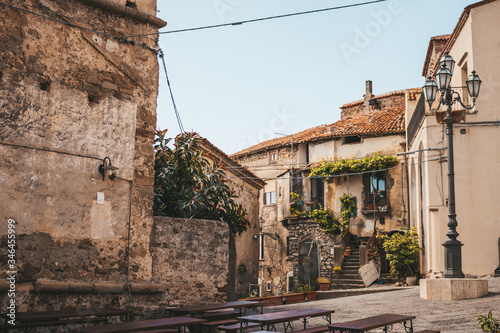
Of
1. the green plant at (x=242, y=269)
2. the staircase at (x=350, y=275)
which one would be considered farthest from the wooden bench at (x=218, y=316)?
the staircase at (x=350, y=275)

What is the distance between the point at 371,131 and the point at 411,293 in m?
14.2

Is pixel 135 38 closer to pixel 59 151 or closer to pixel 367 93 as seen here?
pixel 59 151

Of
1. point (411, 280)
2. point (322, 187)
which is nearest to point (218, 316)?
point (411, 280)

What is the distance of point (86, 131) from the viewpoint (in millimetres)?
9148

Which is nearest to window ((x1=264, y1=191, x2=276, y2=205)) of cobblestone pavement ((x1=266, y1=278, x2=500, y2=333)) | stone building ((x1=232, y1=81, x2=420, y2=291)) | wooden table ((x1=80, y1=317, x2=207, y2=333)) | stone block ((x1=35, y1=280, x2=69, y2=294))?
stone building ((x1=232, y1=81, x2=420, y2=291))

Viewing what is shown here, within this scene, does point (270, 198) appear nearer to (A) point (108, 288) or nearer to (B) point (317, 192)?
(B) point (317, 192)

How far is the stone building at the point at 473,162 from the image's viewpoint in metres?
16.0

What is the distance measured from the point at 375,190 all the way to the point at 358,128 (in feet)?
11.7

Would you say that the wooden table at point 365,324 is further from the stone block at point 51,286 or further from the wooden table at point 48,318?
→ the stone block at point 51,286

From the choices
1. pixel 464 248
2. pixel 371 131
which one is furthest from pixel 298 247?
pixel 464 248

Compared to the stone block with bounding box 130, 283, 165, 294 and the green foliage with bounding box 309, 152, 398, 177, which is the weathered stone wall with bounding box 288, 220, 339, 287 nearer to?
the green foliage with bounding box 309, 152, 398, 177

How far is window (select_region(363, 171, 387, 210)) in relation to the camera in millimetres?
26219

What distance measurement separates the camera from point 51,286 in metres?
8.32

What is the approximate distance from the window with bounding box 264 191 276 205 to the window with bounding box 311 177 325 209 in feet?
10.4
